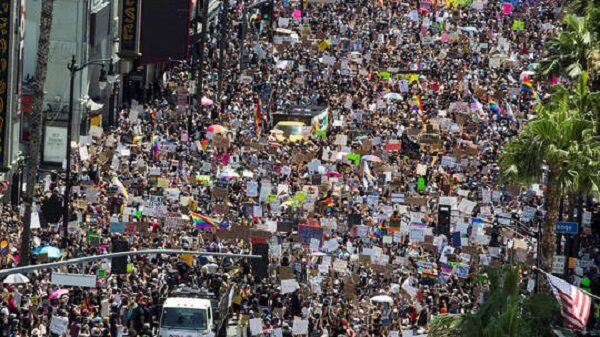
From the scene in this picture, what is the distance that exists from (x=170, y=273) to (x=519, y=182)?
922 cm

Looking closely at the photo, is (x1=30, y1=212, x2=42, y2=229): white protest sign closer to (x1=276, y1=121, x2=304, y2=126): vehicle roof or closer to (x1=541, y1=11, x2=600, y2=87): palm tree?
(x1=541, y1=11, x2=600, y2=87): palm tree

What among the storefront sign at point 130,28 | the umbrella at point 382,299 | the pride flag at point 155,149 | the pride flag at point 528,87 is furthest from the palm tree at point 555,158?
the storefront sign at point 130,28

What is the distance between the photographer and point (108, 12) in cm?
7612

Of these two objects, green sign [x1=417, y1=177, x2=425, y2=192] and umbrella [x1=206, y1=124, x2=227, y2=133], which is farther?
umbrella [x1=206, y1=124, x2=227, y2=133]

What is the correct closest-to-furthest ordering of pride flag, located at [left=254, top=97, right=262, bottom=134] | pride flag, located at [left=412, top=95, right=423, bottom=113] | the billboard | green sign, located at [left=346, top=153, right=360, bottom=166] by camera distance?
green sign, located at [left=346, top=153, right=360, bottom=166]
pride flag, located at [left=254, top=97, right=262, bottom=134]
pride flag, located at [left=412, top=95, right=423, bottom=113]
the billboard

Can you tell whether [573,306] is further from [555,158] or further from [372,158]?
[372,158]

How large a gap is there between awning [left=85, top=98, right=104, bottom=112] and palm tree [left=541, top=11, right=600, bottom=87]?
82.3ft

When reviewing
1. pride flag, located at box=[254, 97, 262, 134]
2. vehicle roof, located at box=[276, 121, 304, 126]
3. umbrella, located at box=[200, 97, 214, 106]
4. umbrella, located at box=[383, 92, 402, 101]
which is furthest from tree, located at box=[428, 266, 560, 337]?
umbrella, located at box=[200, 97, 214, 106]

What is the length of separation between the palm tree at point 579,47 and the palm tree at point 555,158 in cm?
673

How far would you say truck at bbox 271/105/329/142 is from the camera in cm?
6888

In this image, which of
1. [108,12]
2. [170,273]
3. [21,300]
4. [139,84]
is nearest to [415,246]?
[170,273]

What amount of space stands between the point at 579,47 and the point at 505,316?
19944 mm

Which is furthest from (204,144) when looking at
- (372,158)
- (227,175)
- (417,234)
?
(417,234)

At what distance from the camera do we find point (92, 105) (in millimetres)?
71375
